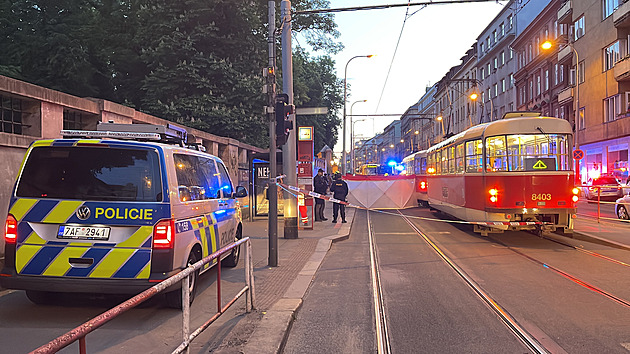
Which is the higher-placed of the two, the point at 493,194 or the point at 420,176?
the point at 420,176

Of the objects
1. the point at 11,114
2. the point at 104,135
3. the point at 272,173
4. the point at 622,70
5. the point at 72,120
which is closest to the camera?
the point at 104,135

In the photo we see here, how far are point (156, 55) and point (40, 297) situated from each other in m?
16.9

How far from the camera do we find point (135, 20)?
75.2 ft

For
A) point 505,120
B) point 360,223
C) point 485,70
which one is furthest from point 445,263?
point 485,70

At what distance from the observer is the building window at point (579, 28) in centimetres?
3551

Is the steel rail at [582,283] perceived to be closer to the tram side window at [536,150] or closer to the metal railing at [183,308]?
the tram side window at [536,150]

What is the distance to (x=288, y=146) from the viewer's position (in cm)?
1256

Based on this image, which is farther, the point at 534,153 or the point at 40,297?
the point at 534,153

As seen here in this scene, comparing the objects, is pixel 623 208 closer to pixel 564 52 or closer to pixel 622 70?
pixel 622 70

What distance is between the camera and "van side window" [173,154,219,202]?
19.5ft

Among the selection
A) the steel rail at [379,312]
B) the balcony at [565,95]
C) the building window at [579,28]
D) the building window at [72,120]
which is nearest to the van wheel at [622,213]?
the steel rail at [379,312]

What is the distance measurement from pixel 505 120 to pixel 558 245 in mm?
3230

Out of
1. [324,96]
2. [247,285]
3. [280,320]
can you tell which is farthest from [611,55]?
[280,320]

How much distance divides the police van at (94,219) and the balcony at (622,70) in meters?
30.8
